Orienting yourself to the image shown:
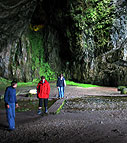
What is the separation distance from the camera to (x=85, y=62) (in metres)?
24.0

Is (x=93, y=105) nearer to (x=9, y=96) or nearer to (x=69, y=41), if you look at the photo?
(x=9, y=96)

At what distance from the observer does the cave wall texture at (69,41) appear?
21.3 metres

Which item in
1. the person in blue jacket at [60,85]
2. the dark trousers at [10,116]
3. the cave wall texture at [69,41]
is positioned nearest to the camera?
the dark trousers at [10,116]

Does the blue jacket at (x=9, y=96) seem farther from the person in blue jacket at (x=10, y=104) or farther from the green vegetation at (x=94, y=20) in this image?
the green vegetation at (x=94, y=20)

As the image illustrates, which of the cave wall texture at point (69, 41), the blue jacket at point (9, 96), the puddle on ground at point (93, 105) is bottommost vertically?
the puddle on ground at point (93, 105)

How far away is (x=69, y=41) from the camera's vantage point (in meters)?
25.7

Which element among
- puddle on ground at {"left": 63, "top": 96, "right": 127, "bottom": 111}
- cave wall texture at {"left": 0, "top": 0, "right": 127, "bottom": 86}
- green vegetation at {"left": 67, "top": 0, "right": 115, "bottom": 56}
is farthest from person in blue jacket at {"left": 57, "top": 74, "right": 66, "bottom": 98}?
green vegetation at {"left": 67, "top": 0, "right": 115, "bottom": 56}

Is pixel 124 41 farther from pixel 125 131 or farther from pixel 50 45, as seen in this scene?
pixel 125 131

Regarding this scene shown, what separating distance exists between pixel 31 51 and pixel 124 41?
14.2 m

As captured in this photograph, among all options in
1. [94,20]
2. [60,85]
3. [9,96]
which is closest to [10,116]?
[9,96]

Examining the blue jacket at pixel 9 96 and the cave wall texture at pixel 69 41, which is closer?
the blue jacket at pixel 9 96

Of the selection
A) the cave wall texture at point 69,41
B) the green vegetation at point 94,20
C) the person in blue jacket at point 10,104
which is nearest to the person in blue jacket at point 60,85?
the person in blue jacket at point 10,104

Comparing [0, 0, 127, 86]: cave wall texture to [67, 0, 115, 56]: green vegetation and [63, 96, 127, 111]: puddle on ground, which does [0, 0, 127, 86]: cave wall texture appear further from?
[63, 96, 127, 111]: puddle on ground

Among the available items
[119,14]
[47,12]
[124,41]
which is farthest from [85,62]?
[47,12]
